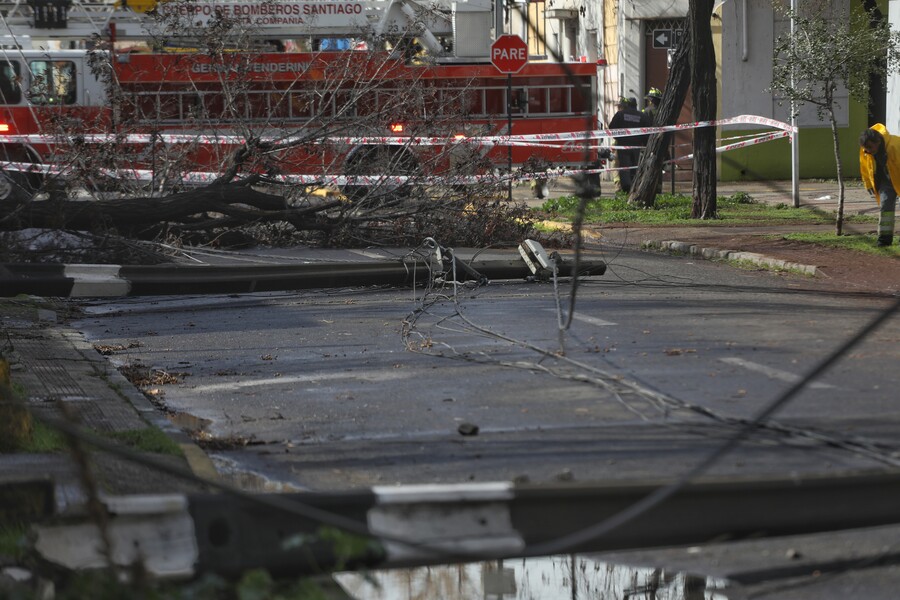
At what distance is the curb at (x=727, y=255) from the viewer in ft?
47.3

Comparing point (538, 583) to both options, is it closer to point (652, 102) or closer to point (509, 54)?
point (509, 54)

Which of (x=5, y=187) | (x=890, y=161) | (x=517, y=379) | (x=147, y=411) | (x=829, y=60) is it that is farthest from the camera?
(x=829, y=60)

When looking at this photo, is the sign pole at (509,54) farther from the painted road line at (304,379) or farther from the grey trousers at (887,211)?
A: the painted road line at (304,379)

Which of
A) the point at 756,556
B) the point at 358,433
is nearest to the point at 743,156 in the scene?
the point at 358,433

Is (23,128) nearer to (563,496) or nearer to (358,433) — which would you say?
(358,433)

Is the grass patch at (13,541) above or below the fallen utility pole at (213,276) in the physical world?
above

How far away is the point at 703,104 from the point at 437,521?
17.5 m

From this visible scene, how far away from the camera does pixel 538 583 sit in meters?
5.00

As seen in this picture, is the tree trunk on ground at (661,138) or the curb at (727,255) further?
the tree trunk on ground at (661,138)

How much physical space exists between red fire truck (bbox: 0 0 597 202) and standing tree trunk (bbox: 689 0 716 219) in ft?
10.0

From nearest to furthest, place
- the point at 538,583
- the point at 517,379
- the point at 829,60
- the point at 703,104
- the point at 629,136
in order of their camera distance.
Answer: the point at 538,583 < the point at 517,379 < the point at 829,60 < the point at 703,104 < the point at 629,136

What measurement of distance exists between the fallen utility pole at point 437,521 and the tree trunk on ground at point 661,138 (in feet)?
59.4

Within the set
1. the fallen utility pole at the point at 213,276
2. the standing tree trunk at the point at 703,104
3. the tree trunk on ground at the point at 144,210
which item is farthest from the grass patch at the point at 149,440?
the standing tree trunk at the point at 703,104

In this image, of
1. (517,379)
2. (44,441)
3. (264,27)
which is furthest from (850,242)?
(264,27)
